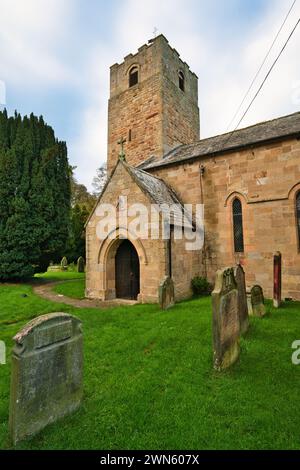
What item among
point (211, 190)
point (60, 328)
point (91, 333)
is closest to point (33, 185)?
point (211, 190)

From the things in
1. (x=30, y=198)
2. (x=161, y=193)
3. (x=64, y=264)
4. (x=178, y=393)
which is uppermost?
(x=30, y=198)

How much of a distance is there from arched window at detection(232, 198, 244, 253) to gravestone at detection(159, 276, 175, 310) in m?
4.20

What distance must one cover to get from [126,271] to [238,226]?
5590mm

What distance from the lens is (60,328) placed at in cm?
323

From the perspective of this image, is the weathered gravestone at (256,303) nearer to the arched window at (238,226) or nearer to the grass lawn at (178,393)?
the grass lawn at (178,393)

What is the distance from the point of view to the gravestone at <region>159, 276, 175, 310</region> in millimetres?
8084

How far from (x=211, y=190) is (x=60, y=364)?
1030cm

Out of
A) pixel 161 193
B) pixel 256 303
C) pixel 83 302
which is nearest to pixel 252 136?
pixel 161 193

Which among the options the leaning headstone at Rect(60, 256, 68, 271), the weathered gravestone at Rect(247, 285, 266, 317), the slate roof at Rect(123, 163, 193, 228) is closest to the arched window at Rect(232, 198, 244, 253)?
the slate roof at Rect(123, 163, 193, 228)

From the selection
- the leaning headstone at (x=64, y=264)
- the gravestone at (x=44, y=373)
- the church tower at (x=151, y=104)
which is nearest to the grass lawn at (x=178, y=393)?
the gravestone at (x=44, y=373)

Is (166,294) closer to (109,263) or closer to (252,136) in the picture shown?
(109,263)

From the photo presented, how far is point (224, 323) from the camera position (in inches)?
173

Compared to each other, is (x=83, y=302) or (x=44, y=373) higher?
(x=44, y=373)
